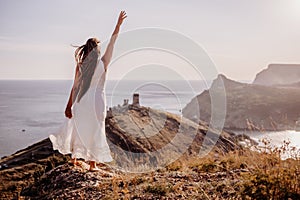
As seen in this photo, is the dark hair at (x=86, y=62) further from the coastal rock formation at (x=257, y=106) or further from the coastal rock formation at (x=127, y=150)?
the coastal rock formation at (x=257, y=106)

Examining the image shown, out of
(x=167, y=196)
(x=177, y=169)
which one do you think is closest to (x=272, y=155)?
(x=167, y=196)

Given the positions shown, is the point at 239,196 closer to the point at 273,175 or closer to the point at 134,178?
the point at 273,175

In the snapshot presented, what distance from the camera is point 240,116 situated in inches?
6442

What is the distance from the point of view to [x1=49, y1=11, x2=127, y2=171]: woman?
6051 mm

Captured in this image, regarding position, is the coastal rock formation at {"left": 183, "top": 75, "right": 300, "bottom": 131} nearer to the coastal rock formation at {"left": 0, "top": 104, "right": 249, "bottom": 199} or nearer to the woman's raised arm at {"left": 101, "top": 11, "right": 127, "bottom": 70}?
the coastal rock formation at {"left": 0, "top": 104, "right": 249, "bottom": 199}

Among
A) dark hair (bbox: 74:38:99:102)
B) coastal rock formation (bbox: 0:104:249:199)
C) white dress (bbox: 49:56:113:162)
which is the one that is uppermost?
dark hair (bbox: 74:38:99:102)

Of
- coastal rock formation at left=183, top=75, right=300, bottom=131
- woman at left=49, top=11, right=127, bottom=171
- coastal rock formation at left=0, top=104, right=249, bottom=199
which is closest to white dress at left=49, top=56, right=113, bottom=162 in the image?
woman at left=49, top=11, right=127, bottom=171

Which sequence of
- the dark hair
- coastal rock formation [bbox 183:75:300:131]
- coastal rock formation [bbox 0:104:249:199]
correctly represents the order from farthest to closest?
coastal rock formation [bbox 183:75:300:131] < coastal rock formation [bbox 0:104:249:199] < the dark hair

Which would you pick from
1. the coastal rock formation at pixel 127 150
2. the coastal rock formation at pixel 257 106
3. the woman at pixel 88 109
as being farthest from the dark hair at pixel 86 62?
the coastal rock formation at pixel 257 106

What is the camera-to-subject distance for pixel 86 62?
6031 mm

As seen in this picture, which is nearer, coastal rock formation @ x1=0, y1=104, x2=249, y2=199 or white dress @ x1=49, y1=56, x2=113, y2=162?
white dress @ x1=49, y1=56, x2=113, y2=162

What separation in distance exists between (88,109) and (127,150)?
54898 mm

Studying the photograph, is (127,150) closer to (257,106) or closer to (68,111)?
(68,111)

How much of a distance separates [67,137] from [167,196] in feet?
8.51
